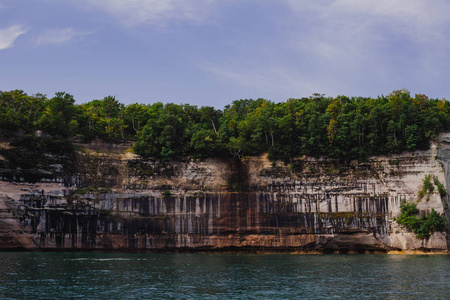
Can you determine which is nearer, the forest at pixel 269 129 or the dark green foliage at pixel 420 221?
the dark green foliage at pixel 420 221

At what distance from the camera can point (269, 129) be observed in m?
74.6

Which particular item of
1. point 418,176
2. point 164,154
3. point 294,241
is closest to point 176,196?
point 164,154

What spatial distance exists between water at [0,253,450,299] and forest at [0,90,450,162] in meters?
25.8

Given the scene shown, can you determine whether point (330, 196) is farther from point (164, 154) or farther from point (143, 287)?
point (143, 287)

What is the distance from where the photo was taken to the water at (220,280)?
2934 cm

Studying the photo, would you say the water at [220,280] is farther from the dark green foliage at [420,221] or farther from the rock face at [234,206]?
the dark green foliage at [420,221]

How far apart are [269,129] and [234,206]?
44.2 feet

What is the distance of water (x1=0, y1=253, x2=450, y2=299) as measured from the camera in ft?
96.3

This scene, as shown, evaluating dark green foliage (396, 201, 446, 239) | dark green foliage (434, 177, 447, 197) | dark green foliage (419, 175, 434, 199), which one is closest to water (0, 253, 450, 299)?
dark green foliage (396, 201, 446, 239)

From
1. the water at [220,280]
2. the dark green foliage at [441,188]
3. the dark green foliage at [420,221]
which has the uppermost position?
the dark green foliage at [441,188]

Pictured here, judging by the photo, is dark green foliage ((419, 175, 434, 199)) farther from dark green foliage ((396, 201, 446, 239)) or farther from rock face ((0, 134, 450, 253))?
dark green foliage ((396, 201, 446, 239))

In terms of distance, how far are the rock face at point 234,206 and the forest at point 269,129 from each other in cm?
219

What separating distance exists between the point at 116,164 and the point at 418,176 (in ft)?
137

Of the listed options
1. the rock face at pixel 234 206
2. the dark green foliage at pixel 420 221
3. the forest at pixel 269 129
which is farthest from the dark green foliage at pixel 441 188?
the forest at pixel 269 129
